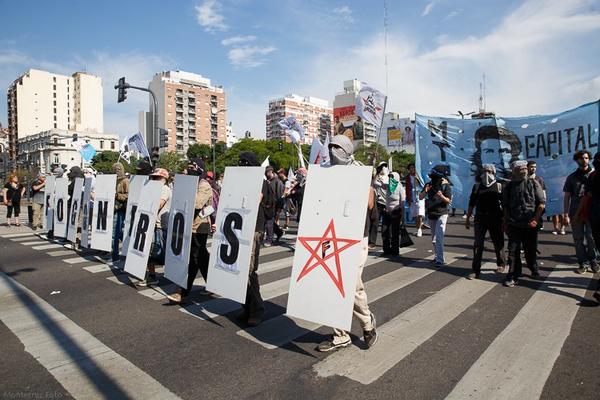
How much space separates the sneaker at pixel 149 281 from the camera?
6.20m

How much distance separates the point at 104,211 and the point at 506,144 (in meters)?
8.38

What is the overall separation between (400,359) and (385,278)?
9.72 ft

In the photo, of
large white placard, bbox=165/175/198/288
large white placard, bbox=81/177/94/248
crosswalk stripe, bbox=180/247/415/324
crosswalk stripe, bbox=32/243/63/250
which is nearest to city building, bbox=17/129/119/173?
crosswalk stripe, bbox=32/243/63/250

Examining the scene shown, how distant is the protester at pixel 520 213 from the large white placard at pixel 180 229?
4.63 m

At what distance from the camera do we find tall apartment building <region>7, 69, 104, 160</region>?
132500 mm

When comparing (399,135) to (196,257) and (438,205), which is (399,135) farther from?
(196,257)

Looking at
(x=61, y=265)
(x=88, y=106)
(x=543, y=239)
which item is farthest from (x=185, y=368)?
(x=88, y=106)

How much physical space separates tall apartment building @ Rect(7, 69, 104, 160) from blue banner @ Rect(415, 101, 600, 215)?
5563 inches

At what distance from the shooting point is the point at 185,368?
3447 millimetres

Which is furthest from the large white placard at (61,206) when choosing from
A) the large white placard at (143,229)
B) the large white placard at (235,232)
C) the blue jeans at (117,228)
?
the large white placard at (235,232)

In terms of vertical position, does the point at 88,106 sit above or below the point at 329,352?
above

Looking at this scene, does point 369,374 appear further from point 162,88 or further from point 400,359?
point 162,88

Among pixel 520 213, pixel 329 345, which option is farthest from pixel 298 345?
pixel 520 213

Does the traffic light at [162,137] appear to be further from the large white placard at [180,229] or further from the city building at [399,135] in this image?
the city building at [399,135]
